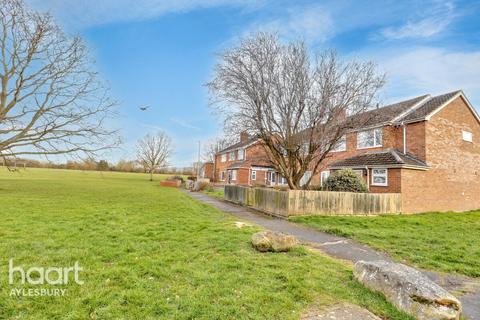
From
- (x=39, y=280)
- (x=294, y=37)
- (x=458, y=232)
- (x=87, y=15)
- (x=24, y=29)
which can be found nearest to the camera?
(x=39, y=280)

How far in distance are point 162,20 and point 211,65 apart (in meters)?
3.73

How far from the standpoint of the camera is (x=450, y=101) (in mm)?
18906

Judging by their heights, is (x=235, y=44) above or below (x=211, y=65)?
above

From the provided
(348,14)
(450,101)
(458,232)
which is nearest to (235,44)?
(348,14)

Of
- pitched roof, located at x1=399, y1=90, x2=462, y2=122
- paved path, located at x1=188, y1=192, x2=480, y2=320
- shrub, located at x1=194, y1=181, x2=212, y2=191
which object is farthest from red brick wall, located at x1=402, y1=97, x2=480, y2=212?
shrub, located at x1=194, y1=181, x2=212, y2=191

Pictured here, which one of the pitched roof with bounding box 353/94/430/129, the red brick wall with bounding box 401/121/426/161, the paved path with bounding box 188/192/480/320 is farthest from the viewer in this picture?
the pitched roof with bounding box 353/94/430/129

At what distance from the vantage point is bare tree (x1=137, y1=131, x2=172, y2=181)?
175 ft

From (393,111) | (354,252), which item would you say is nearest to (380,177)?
(393,111)

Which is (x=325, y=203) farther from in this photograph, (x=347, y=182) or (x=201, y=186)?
(x=201, y=186)

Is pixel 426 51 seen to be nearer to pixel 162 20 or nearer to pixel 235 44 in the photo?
pixel 235 44

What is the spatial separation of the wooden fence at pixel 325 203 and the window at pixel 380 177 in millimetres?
1544

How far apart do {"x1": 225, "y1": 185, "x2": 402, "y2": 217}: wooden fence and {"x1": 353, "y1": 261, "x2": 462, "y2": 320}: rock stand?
8.50m

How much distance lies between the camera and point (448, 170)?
1861 cm

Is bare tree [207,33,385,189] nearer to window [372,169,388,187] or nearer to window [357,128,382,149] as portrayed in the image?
window [372,169,388,187]
